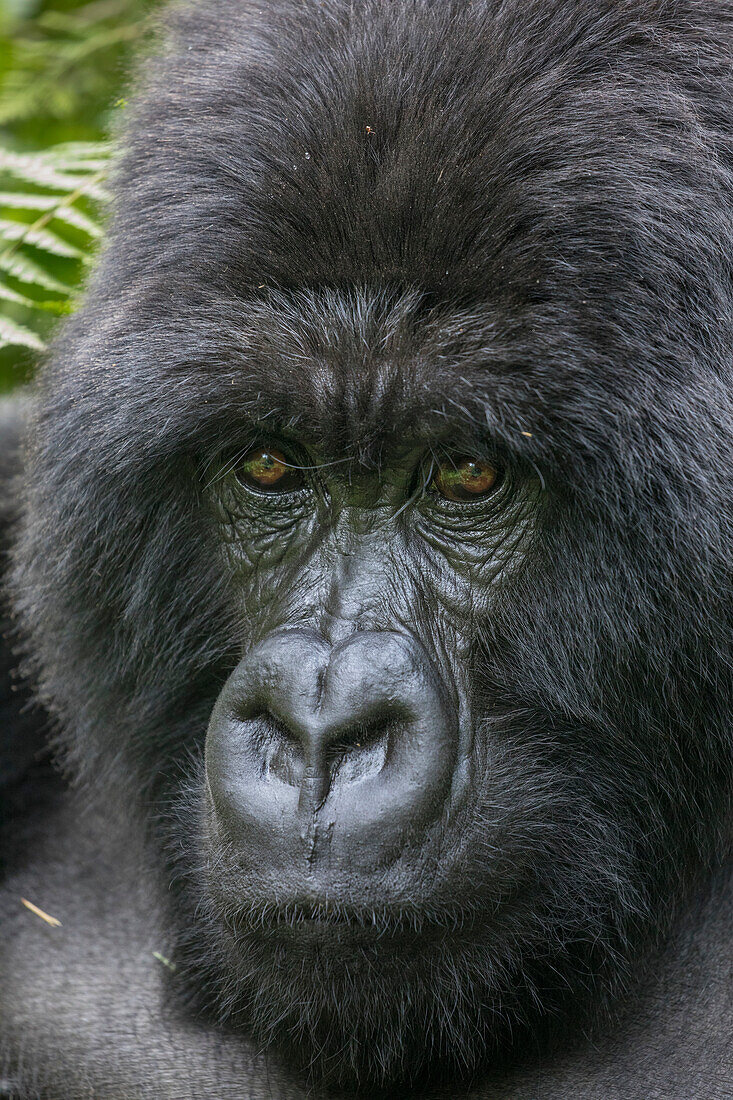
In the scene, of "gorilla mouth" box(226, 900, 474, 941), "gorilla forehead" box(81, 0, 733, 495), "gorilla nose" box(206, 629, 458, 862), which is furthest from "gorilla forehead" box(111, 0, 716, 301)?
"gorilla mouth" box(226, 900, 474, 941)

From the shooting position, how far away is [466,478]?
2.49m

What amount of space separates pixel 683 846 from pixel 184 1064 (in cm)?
136

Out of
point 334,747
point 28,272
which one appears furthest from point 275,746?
point 28,272

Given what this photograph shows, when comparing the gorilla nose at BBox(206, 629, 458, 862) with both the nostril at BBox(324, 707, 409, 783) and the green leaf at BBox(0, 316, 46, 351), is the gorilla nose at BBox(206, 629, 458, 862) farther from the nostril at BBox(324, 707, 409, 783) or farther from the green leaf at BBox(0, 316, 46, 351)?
the green leaf at BBox(0, 316, 46, 351)

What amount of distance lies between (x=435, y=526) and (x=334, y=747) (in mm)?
532

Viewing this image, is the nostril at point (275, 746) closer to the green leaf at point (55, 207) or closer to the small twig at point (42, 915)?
the small twig at point (42, 915)

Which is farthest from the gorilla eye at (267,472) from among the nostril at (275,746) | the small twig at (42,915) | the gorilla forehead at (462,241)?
the small twig at (42,915)

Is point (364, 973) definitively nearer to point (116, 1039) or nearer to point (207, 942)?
point (207, 942)

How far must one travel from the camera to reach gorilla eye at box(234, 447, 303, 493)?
2658 millimetres

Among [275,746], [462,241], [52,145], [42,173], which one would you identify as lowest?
[275,746]

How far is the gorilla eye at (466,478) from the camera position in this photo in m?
2.47

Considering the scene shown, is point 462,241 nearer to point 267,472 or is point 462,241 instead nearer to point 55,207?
point 267,472

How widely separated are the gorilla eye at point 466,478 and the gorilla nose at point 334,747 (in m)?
0.34

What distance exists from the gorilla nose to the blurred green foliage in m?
1.46
